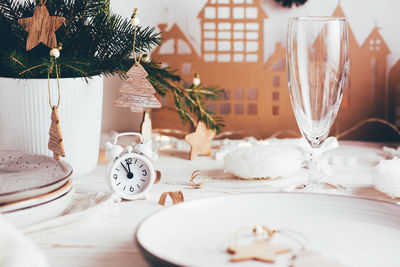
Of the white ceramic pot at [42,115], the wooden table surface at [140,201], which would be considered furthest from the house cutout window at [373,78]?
the white ceramic pot at [42,115]

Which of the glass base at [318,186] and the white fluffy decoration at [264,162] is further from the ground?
the white fluffy decoration at [264,162]

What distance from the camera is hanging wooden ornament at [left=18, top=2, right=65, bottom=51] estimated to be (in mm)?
776

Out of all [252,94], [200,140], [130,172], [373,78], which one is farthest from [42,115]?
[373,78]

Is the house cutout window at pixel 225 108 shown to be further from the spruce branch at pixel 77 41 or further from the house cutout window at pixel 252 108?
the spruce branch at pixel 77 41

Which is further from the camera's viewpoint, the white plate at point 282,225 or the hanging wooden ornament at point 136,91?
the hanging wooden ornament at point 136,91

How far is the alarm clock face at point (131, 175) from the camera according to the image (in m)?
0.72

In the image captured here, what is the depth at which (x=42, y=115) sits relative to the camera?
0.80 metres

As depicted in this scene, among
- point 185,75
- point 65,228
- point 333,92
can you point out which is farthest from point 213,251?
point 185,75

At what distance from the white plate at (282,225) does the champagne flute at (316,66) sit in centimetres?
18

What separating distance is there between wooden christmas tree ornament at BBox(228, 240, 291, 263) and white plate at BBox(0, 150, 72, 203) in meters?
0.23

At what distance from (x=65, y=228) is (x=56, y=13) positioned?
16.3 inches

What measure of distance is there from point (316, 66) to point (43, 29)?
1.34 ft

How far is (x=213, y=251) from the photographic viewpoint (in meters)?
0.53

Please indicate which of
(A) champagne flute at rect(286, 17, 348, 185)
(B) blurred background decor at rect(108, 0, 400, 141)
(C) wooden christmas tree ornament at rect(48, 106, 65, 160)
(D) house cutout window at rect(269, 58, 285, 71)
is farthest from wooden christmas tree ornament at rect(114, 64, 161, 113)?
(D) house cutout window at rect(269, 58, 285, 71)
